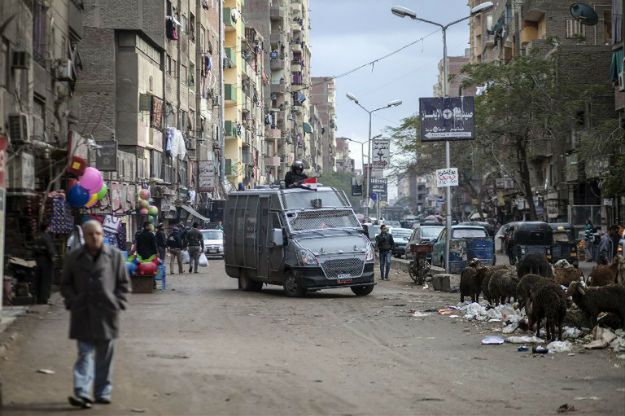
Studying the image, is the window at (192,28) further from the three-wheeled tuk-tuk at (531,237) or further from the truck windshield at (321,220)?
the truck windshield at (321,220)

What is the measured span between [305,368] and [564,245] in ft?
102

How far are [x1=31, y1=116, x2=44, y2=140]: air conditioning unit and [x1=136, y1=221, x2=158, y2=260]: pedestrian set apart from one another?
3.28m

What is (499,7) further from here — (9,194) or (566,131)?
(9,194)

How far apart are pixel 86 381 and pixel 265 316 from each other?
39.2ft

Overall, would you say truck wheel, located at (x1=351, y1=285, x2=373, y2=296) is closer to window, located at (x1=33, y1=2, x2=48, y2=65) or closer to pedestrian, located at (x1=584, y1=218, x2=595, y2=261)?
window, located at (x1=33, y1=2, x2=48, y2=65)

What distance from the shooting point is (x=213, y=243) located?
59.8 m

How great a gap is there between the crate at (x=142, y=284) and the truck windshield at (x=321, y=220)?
11.9ft

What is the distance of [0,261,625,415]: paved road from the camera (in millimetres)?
11867

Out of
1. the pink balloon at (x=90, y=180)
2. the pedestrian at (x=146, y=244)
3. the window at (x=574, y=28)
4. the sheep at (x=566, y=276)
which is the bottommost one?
the sheep at (x=566, y=276)

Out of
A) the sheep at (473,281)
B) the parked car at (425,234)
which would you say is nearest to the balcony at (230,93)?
Result: the parked car at (425,234)

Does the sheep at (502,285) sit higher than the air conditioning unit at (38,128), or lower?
lower

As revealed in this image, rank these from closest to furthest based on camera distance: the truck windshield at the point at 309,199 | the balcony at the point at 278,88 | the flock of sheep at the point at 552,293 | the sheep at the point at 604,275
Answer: the flock of sheep at the point at 552,293 < the sheep at the point at 604,275 < the truck windshield at the point at 309,199 < the balcony at the point at 278,88

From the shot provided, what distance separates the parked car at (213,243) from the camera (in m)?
59.5

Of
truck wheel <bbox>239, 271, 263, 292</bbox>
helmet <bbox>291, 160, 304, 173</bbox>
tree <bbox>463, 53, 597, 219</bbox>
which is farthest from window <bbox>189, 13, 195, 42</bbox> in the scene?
truck wheel <bbox>239, 271, 263, 292</bbox>
